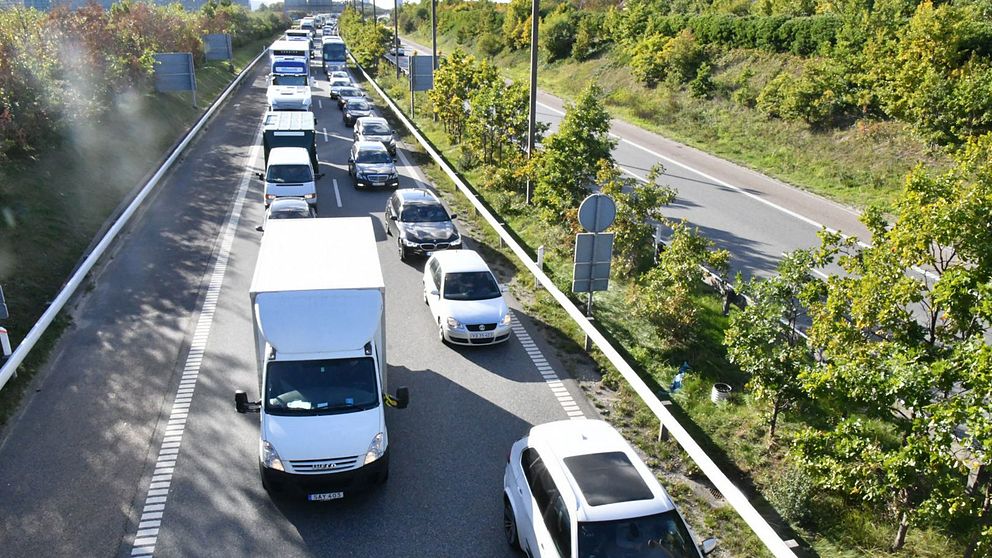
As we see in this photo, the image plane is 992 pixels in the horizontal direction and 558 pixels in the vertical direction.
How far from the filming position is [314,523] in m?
9.34

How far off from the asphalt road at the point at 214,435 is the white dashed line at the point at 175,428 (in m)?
0.07

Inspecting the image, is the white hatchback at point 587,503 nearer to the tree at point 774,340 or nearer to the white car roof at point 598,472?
the white car roof at point 598,472

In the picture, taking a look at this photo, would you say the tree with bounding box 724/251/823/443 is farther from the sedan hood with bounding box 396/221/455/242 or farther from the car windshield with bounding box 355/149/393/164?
the car windshield with bounding box 355/149/393/164

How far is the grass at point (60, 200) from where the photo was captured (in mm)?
14898

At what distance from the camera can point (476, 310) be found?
14391 mm

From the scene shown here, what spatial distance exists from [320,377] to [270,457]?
1.33 metres

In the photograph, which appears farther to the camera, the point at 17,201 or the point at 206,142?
the point at 206,142

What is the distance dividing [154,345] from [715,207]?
60.8 ft

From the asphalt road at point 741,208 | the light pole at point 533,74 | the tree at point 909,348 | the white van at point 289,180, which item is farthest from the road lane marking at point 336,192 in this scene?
the tree at point 909,348

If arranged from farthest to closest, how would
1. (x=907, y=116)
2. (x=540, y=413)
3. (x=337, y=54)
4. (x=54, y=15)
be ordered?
(x=337, y=54)
(x=54, y=15)
(x=907, y=116)
(x=540, y=413)

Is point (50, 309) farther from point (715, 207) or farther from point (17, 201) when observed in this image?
point (715, 207)

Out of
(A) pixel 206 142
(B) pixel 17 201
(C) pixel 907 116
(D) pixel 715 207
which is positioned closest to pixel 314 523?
(B) pixel 17 201

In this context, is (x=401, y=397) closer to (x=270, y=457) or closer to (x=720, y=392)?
(x=270, y=457)

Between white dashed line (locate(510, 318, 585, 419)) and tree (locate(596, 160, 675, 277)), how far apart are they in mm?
3484
